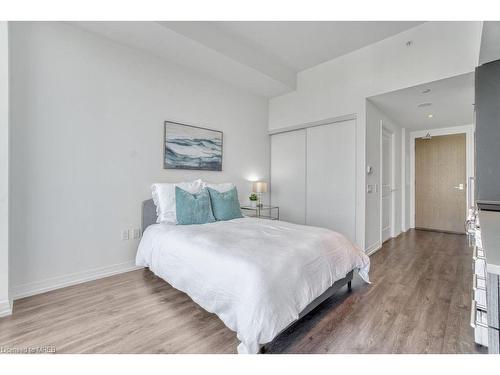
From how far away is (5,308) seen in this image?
1939 millimetres

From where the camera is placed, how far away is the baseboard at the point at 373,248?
364 centimetres

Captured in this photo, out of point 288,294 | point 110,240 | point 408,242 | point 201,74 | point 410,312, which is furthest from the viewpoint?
point 408,242

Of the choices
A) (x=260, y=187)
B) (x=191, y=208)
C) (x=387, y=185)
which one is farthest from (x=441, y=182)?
(x=191, y=208)

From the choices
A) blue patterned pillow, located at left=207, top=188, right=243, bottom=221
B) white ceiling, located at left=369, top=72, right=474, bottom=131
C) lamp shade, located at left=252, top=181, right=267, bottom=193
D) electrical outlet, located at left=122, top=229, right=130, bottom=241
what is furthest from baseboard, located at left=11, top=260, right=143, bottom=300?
white ceiling, located at left=369, top=72, right=474, bottom=131

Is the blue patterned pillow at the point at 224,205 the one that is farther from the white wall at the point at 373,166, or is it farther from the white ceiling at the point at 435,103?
the white ceiling at the point at 435,103

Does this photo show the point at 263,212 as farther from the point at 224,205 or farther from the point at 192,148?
the point at 192,148

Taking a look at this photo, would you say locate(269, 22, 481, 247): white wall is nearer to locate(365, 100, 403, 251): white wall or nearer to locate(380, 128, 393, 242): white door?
locate(365, 100, 403, 251): white wall

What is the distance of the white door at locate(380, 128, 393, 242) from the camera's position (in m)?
4.36

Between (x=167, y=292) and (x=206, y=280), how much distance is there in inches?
32.6

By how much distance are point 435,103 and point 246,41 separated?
2.91 m

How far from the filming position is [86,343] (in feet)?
5.30

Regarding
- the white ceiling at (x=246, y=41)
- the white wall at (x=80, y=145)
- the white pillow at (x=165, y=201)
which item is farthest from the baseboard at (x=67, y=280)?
the white ceiling at (x=246, y=41)
